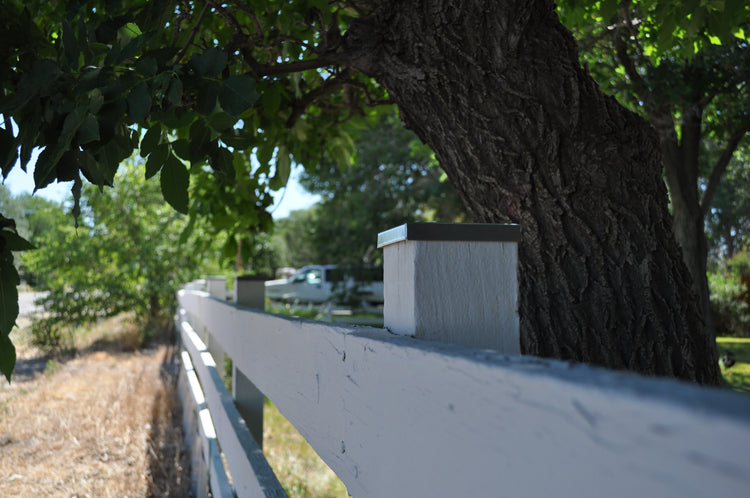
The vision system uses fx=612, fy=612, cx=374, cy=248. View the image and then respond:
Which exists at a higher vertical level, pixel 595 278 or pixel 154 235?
pixel 154 235

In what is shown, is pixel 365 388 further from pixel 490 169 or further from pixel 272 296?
pixel 272 296

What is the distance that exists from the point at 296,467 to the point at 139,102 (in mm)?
3848

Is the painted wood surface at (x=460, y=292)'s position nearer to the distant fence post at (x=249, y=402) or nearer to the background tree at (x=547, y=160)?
the background tree at (x=547, y=160)

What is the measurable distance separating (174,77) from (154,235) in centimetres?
1293

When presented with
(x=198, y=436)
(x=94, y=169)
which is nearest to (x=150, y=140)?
(x=94, y=169)

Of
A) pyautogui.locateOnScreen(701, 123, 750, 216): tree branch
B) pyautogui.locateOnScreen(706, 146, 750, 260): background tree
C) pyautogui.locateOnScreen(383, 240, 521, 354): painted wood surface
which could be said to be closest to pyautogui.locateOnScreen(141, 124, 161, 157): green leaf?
pyautogui.locateOnScreen(383, 240, 521, 354): painted wood surface

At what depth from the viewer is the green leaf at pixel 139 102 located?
1419 millimetres

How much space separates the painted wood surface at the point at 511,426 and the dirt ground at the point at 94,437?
1.61 meters

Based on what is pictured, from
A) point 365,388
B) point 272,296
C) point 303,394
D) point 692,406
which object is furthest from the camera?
point 272,296

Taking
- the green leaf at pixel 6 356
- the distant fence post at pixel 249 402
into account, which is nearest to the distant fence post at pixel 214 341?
the distant fence post at pixel 249 402

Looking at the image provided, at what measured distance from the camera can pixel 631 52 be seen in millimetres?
8664

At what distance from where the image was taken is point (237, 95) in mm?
1549

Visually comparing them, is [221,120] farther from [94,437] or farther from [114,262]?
[114,262]

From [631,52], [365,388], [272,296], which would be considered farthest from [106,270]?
[272,296]
